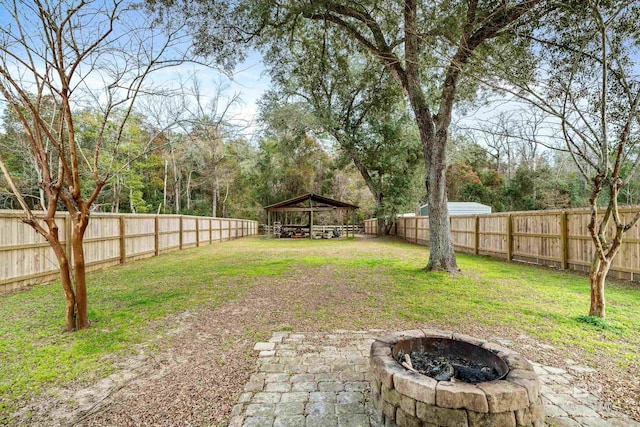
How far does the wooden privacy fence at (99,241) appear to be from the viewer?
5.49 metres

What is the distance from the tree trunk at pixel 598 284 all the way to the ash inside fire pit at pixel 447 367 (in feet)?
8.92

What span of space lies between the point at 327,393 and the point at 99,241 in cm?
757

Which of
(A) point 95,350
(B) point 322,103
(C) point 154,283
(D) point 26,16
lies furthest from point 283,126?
(A) point 95,350

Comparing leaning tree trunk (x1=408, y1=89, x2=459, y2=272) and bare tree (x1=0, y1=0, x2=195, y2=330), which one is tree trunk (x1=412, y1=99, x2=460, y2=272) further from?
bare tree (x1=0, y1=0, x2=195, y2=330)

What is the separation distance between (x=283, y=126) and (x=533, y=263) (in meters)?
13.0

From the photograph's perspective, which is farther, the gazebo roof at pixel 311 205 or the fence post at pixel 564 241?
the gazebo roof at pixel 311 205

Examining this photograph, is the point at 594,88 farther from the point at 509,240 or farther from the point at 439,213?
the point at 509,240

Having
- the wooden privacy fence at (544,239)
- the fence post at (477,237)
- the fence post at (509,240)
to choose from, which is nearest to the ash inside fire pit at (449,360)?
the wooden privacy fence at (544,239)

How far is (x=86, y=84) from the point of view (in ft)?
13.4

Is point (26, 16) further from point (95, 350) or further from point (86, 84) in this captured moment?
point (95, 350)

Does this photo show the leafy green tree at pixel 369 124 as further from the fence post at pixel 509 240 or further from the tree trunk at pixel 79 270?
the tree trunk at pixel 79 270

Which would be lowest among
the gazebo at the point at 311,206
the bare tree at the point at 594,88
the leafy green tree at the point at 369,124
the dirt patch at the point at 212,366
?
the dirt patch at the point at 212,366

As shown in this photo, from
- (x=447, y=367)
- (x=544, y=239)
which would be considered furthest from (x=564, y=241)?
(x=447, y=367)

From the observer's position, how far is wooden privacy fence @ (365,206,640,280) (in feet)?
20.2
